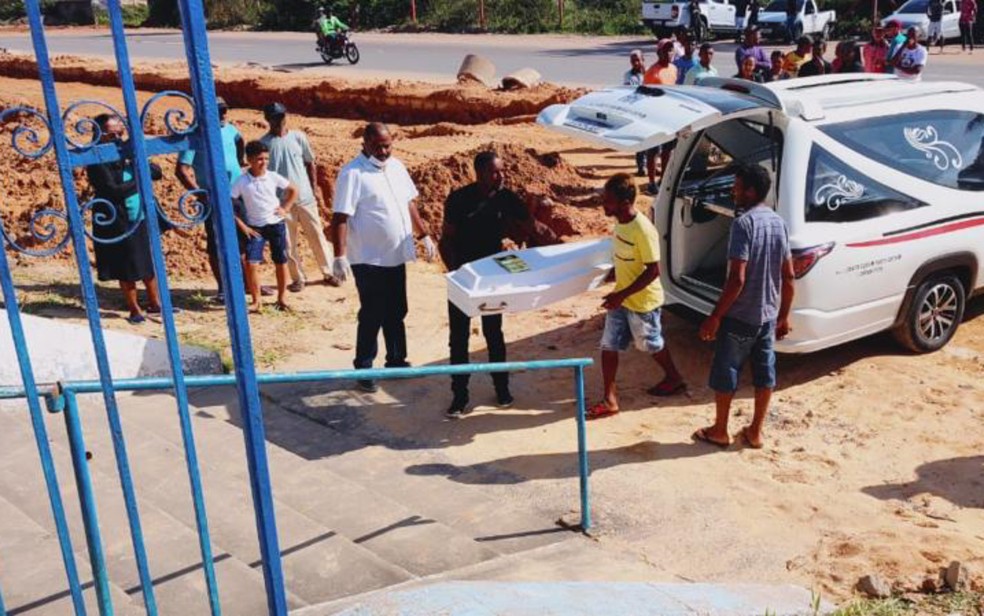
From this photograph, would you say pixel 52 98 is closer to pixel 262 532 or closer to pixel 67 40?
pixel 262 532

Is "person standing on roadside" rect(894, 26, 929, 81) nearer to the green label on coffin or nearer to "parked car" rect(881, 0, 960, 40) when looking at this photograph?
the green label on coffin

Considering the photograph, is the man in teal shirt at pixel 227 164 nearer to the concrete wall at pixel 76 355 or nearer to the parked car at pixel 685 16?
the concrete wall at pixel 76 355

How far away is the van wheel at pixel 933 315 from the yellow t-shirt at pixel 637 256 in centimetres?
203

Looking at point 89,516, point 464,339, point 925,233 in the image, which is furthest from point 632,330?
point 89,516

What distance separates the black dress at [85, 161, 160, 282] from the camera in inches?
330

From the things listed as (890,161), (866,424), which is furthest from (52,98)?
(890,161)

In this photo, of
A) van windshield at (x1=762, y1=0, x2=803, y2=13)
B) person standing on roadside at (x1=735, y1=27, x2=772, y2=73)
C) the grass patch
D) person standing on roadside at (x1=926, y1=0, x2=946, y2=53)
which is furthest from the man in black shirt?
van windshield at (x1=762, y1=0, x2=803, y2=13)

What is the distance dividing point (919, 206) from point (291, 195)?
5.01m

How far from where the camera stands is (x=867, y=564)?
5305mm

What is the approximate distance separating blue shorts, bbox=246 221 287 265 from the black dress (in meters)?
0.82

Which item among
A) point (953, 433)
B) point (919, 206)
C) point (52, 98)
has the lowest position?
point (953, 433)

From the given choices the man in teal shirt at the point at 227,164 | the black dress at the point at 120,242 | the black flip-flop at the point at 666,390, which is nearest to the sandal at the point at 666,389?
the black flip-flop at the point at 666,390

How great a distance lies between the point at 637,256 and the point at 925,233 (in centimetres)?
223

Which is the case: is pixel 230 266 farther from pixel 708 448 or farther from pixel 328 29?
pixel 328 29
